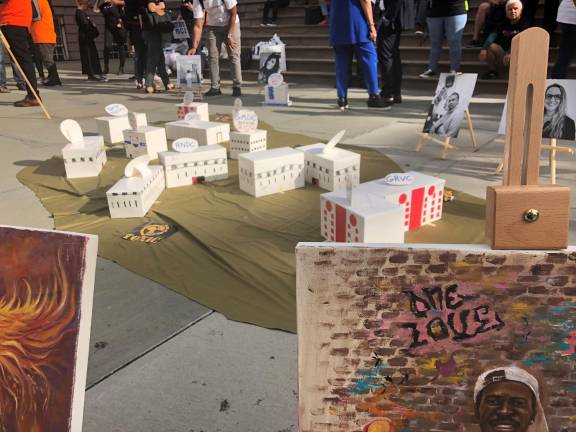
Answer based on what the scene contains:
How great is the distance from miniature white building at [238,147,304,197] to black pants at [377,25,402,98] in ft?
11.4

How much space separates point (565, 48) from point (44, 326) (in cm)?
588

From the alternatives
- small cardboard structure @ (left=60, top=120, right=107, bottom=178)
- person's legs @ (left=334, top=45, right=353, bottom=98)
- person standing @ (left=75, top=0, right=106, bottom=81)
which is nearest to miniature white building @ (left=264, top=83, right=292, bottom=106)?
person's legs @ (left=334, top=45, right=353, bottom=98)

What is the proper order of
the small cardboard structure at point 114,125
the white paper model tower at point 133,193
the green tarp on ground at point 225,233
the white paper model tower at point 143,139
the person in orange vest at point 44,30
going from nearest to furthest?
the green tarp on ground at point 225,233 < the white paper model tower at point 133,193 < the white paper model tower at point 143,139 < the small cardboard structure at point 114,125 < the person in orange vest at point 44,30

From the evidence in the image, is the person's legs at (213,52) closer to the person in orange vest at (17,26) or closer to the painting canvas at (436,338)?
the person in orange vest at (17,26)

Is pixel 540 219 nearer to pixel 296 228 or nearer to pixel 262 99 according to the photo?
pixel 296 228

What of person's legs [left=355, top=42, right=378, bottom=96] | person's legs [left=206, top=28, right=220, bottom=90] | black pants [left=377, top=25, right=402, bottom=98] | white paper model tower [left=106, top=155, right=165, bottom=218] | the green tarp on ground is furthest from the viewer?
person's legs [left=206, top=28, right=220, bottom=90]

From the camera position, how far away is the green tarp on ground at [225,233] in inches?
90.2

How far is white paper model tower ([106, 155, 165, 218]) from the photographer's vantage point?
3.19m

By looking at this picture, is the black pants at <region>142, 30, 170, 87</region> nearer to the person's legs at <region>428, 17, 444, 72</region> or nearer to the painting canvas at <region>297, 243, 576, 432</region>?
the person's legs at <region>428, 17, 444, 72</region>

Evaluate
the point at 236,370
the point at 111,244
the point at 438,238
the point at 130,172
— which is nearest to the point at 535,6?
the point at 438,238

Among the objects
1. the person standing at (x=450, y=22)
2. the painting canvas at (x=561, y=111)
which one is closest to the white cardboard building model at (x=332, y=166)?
the painting canvas at (x=561, y=111)

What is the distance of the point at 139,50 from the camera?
28.9 ft

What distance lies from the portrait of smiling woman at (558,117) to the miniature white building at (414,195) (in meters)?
0.89

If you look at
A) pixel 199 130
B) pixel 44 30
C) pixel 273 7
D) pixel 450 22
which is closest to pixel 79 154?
pixel 199 130
